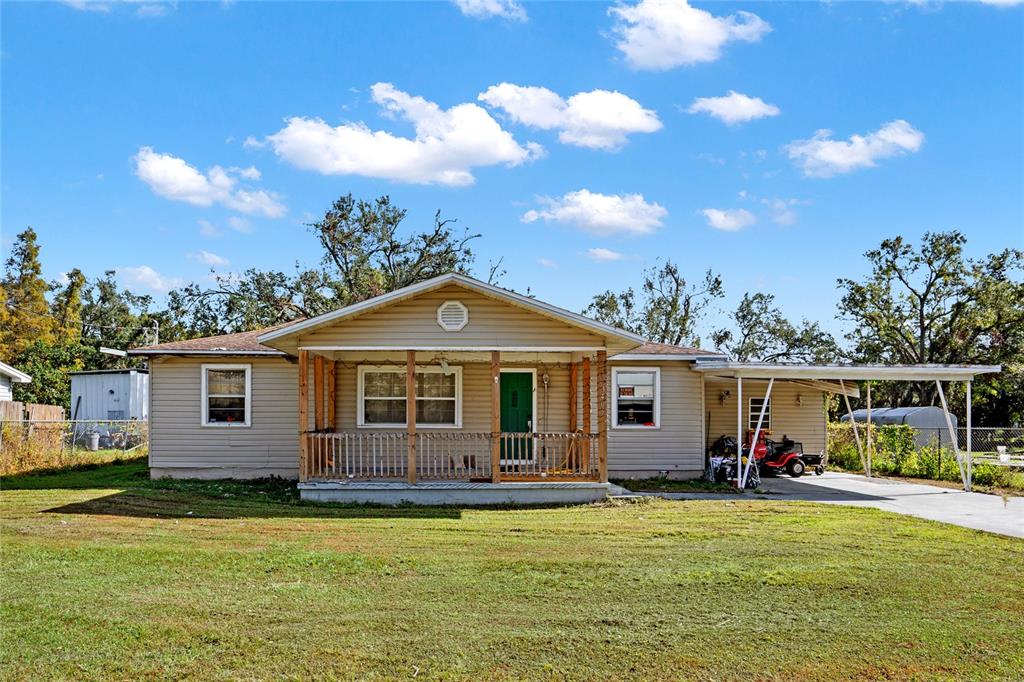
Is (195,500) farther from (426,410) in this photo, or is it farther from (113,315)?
(113,315)

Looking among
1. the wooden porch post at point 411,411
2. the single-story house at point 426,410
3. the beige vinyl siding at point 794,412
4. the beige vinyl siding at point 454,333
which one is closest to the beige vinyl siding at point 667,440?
the single-story house at point 426,410

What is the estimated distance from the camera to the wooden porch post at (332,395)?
16.0 meters

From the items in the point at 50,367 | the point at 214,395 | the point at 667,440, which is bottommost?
the point at 667,440

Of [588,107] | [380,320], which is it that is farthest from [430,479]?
[588,107]

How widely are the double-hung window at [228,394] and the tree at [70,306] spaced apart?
3333 centimetres

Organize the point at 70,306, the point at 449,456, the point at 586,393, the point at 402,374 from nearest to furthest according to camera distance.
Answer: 1. the point at 449,456
2. the point at 586,393
3. the point at 402,374
4. the point at 70,306

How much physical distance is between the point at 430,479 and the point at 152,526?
485 cm

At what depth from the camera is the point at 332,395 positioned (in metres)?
16.2

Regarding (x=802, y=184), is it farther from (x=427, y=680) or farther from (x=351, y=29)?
(x=427, y=680)

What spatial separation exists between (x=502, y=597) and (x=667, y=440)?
1086 centimetres

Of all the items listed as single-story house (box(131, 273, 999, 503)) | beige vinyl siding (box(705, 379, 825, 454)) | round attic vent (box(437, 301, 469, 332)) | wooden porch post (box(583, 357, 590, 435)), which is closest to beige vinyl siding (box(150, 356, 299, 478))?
single-story house (box(131, 273, 999, 503))

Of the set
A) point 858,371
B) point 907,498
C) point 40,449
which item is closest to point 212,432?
point 40,449

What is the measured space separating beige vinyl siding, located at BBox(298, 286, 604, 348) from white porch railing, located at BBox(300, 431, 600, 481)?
1.59 m

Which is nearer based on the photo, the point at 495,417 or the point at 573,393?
the point at 495,417
